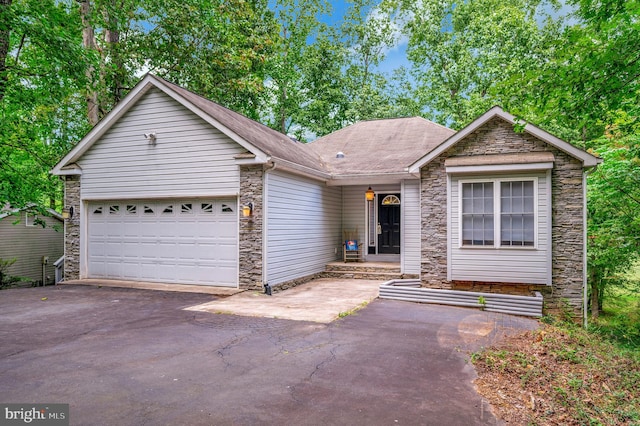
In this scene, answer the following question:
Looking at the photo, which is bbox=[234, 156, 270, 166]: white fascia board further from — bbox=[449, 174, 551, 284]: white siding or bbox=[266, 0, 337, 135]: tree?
bbox=[266, 0, 337, 135]: tree

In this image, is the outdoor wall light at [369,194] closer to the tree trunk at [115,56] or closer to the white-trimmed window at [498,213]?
the white-trimmed window at [498,213]

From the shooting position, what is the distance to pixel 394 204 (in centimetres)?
1303

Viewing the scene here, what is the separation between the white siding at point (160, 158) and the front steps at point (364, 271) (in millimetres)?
4561

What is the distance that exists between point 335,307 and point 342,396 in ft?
13.4

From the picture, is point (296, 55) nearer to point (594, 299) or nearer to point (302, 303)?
point (302, 303)

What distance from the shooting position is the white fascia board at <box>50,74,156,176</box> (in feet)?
33.7

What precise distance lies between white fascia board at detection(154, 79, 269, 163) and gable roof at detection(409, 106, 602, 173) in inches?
146

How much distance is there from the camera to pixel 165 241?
409 inches

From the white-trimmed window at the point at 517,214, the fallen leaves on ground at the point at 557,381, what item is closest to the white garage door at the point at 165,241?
the white-trimmed window at the point at 517,214

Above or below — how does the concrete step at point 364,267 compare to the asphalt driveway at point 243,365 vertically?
above

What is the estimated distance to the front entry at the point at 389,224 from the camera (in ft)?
42.8

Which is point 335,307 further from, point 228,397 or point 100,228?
point 100,228

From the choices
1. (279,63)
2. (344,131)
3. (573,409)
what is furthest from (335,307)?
(279,63)

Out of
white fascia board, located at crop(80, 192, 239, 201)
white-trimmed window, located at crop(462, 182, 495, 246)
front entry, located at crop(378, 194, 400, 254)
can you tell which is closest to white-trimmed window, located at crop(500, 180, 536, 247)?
white-trimmed window, located at crop(462, 182, 495, 246)
